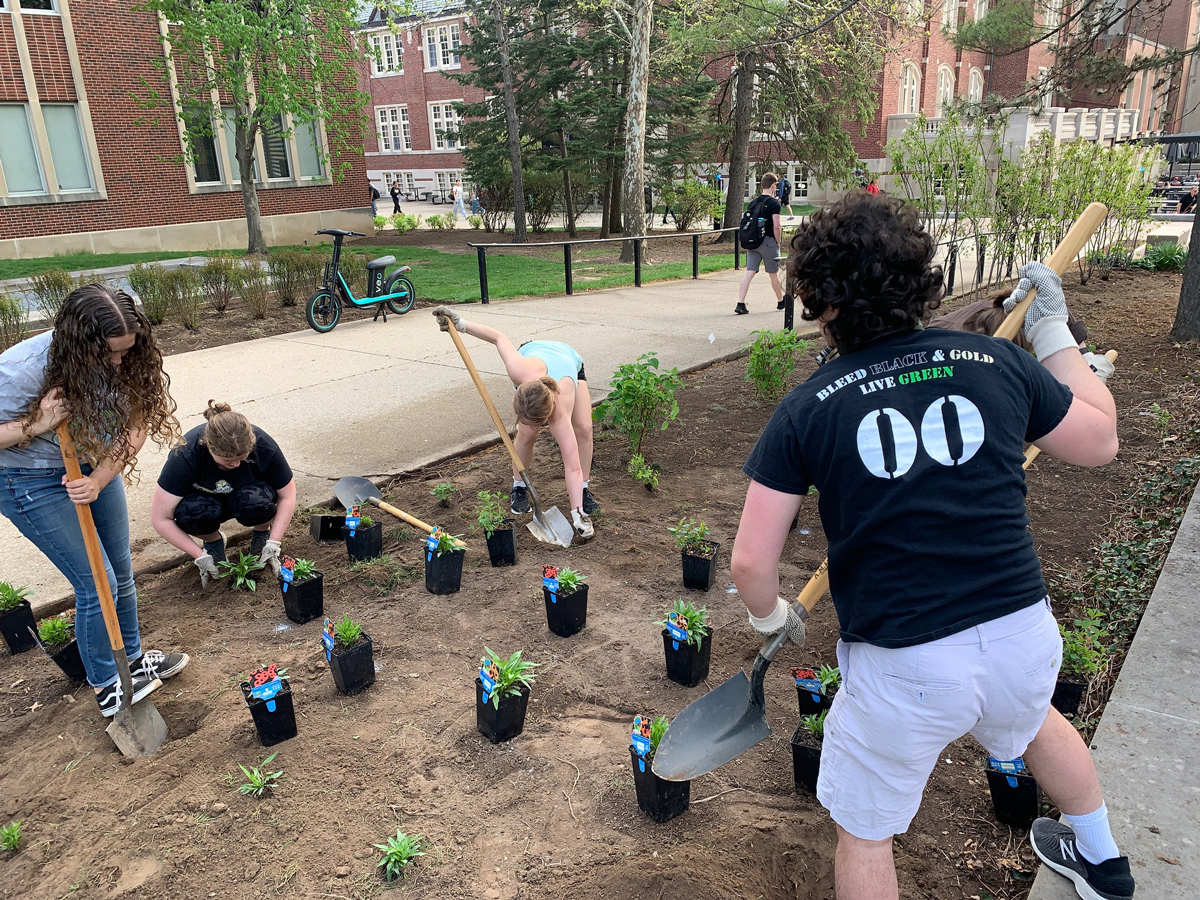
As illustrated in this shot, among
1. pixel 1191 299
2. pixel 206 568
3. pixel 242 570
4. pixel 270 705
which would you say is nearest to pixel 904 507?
pixel 270 705

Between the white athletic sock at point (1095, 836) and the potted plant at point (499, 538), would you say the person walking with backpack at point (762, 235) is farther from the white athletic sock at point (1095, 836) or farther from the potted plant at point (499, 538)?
the white athletic sock at point (1095, 836)

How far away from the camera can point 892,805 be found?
1.78 m

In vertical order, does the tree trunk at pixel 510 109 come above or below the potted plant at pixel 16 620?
above

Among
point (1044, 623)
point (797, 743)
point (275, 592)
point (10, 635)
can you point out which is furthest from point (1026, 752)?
point (10, 635)

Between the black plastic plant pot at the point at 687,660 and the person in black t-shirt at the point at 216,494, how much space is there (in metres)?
2.01

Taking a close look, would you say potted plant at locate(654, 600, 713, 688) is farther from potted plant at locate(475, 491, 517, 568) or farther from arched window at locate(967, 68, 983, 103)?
arched window at locate(967, 68, 983, 103)

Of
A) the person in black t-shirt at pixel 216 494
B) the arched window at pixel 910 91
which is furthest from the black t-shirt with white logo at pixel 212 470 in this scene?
the arched window at pixel 910 91

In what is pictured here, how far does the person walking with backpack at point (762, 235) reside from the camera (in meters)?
10.3

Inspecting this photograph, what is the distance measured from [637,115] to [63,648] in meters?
14.0

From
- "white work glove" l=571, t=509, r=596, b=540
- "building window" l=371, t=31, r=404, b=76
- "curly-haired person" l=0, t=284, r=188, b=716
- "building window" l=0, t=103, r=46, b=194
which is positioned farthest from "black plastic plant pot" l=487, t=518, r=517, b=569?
"building window" l=371, t=31, r=404, b=76

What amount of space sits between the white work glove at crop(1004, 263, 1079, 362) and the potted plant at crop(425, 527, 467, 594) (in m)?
2.66

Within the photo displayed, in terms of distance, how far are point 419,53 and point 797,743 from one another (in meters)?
50.1

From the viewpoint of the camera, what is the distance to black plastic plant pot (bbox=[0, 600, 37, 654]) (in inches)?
146

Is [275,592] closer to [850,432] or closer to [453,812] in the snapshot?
[453,812]
